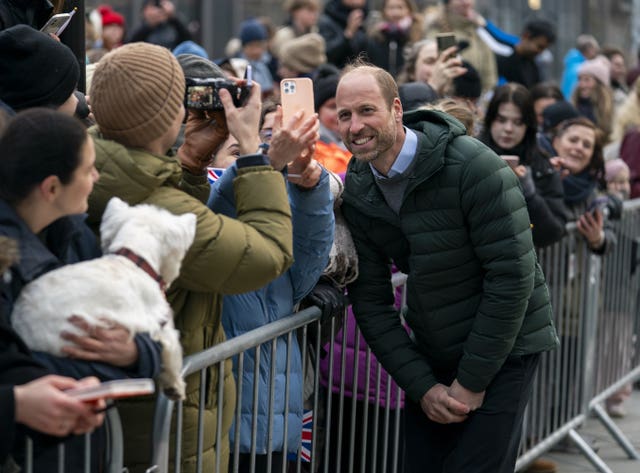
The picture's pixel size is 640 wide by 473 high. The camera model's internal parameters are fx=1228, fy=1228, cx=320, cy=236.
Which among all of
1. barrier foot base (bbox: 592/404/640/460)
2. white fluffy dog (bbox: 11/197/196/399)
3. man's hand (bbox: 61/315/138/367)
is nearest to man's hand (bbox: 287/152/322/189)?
white fluffy dog (bbox: 11/197/196/399)

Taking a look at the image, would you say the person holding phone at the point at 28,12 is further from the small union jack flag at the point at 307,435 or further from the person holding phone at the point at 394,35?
the person holding phone at the point at 394,35

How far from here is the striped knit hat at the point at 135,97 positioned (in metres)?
3.34

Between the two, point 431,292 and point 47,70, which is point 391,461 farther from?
point 47,70

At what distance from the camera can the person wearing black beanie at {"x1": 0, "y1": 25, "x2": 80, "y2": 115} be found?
3.61 meters

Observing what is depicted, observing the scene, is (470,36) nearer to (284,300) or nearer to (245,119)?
(284,300)

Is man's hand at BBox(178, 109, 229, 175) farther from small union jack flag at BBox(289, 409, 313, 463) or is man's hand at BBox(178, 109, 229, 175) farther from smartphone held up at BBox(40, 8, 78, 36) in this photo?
small union jack flag at BBox(289, 409, 313, 463)

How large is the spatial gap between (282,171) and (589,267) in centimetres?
383

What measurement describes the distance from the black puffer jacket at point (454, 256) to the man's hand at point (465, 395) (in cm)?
4

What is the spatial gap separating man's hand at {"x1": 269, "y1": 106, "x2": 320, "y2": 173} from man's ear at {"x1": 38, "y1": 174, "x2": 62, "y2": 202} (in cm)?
90

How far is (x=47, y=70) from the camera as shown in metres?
3.61

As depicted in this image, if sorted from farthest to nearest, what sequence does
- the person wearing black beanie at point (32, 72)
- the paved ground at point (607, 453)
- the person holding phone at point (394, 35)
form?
the person holding phone at point (394, 35)
the paved ground at point (607, 453)
the person wearing black beanie at point (32, 72)

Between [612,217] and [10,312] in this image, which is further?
[612,217]

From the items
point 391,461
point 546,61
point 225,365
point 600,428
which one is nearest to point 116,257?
point 225,365

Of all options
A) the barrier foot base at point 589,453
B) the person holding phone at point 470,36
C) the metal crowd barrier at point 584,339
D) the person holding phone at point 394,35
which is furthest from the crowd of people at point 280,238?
the person holding phone at point 470,36
